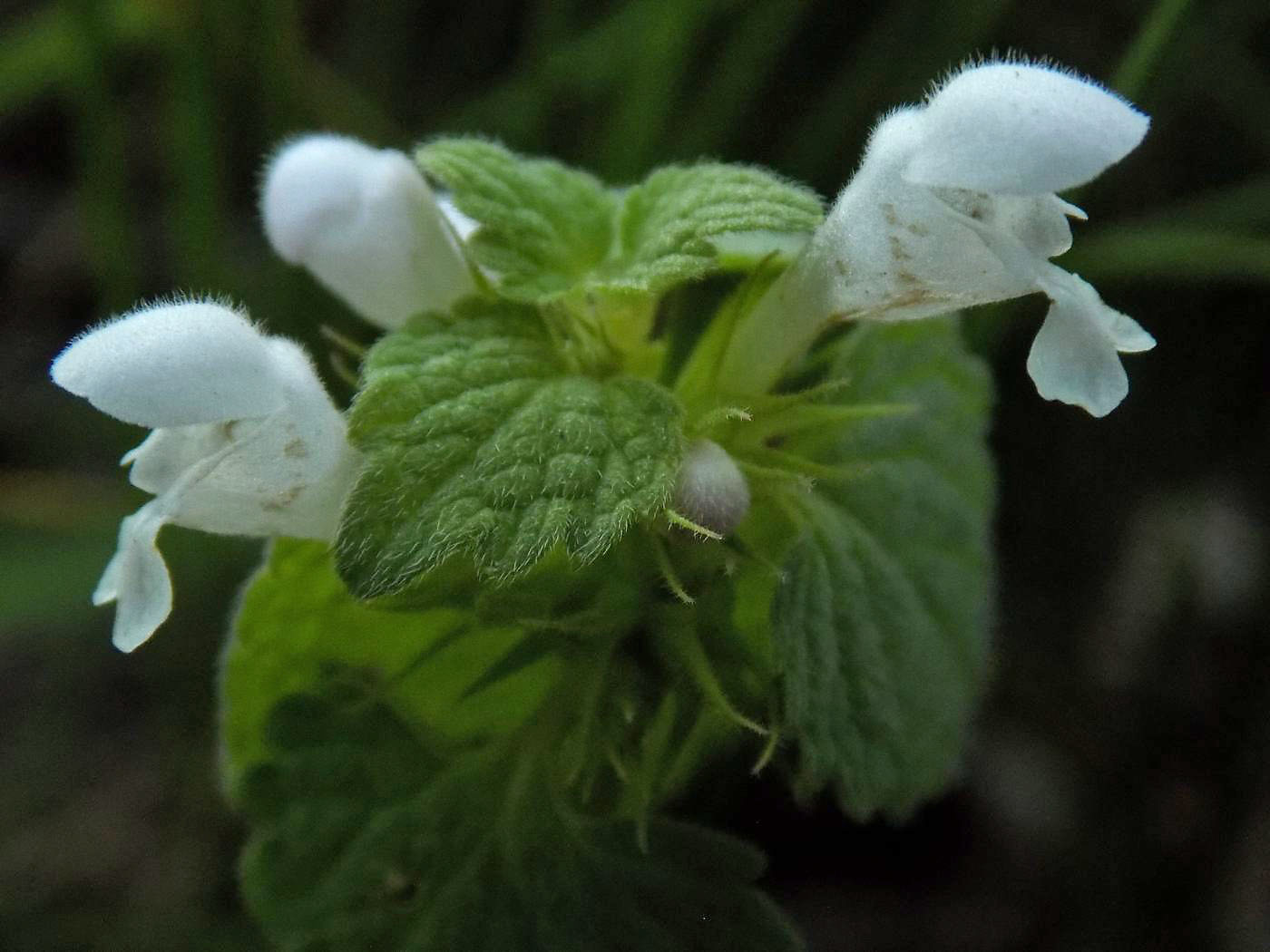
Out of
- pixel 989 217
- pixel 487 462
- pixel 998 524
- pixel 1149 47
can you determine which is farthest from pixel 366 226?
pixel 998 524

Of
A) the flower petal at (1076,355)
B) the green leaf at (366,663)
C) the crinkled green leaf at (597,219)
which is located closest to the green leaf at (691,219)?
the crinkled green leaf at (597,219)

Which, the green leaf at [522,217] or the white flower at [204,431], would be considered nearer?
the white flower at [204,431]

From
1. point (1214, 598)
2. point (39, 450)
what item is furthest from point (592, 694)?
point (39, 450)

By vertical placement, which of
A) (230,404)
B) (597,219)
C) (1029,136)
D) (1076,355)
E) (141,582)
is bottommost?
(141,582)

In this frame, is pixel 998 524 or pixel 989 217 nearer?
pixel 989 217

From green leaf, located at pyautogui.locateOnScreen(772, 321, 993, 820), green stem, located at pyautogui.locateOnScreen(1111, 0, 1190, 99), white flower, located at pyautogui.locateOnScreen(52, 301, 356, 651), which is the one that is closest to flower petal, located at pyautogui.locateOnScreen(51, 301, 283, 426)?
white flower, located at pyautogui.locateOnScreen(52, 301, 356, 651)

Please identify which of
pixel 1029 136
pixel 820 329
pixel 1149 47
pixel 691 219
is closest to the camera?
pixel 1029 136

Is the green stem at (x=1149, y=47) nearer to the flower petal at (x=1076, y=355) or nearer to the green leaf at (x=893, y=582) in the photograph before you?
the green leaf at (x=893, y=582)

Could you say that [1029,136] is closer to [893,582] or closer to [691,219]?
[691,219]
